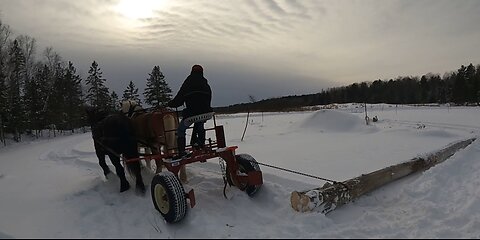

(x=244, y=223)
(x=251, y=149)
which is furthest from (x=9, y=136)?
(x=244, y=223)

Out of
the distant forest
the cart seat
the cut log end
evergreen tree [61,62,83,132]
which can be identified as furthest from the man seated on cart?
evergreen tree [61,62,83,132]

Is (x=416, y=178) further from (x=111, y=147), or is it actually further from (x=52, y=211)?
(x=52, y=211)

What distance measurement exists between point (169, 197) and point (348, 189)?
2.62 metres

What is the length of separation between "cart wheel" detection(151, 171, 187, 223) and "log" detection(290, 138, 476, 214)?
154cm

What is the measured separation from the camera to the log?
4.65 m

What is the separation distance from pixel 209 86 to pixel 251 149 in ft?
17.4

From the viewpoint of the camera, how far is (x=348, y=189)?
512 centimetres

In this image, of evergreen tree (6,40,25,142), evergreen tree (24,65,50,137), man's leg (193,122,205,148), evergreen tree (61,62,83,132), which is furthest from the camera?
evergreen tree (61,62,83,132)

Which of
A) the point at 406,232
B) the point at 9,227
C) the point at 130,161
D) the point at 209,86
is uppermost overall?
the point at 209,86

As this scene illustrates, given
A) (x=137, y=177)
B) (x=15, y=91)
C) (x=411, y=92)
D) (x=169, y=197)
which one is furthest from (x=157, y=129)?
(x=411, y=92)

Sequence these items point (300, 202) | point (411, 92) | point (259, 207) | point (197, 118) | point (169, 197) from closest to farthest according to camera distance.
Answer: point (169, 197)
point (300, 202)
point (259, 207)
point (197, 118)
point (411, 92)

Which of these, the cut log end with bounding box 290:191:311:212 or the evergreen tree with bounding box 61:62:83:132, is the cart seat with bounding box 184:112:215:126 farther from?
the evergreen tree with bounding box 61:62:83:132

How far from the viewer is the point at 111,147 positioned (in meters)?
6.11

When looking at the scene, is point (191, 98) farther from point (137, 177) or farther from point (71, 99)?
point (71, 99)
